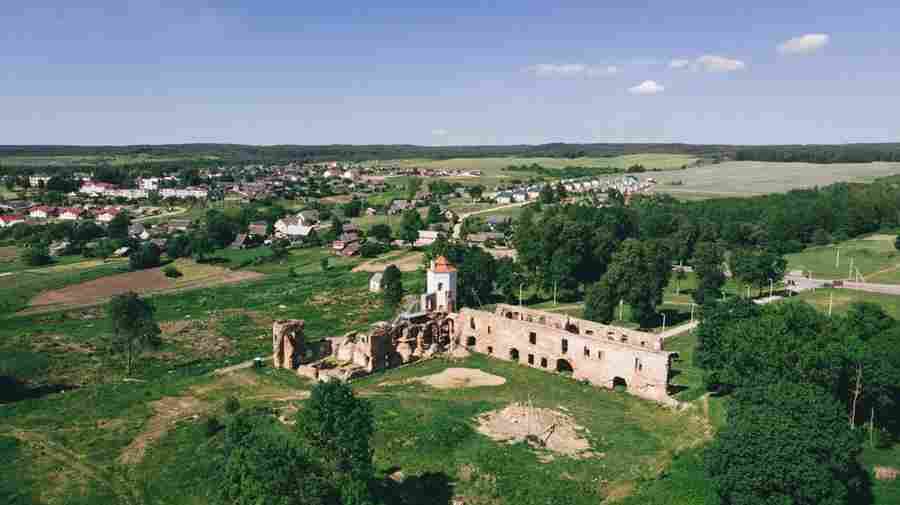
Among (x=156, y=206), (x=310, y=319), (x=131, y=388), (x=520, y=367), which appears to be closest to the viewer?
(x=131, y=388)

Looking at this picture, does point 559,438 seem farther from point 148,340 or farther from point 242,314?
point 242,314

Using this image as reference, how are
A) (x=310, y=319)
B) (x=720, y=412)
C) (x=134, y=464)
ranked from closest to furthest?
1. (x=134, y=464)
2. (x=720, y=412)
3. (x=310, y=319)

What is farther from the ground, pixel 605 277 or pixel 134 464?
pixel 605 277

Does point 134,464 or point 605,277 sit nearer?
point 134,464

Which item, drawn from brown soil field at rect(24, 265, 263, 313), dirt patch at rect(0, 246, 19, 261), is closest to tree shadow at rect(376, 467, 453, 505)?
brown soil field at rect(24, 265, 263, 313)

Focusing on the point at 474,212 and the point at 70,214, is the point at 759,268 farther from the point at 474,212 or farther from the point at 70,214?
the point at 70,214

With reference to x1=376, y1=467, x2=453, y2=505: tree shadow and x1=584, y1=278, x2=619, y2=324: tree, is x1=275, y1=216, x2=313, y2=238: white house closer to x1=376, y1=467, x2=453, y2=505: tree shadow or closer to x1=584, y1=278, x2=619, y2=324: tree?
x1=584, y1=278, x2=619, y2=324: tree

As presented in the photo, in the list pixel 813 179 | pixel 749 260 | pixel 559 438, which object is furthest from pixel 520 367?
pixel 813 179

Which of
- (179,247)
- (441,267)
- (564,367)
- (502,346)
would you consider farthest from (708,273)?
(179,247)
